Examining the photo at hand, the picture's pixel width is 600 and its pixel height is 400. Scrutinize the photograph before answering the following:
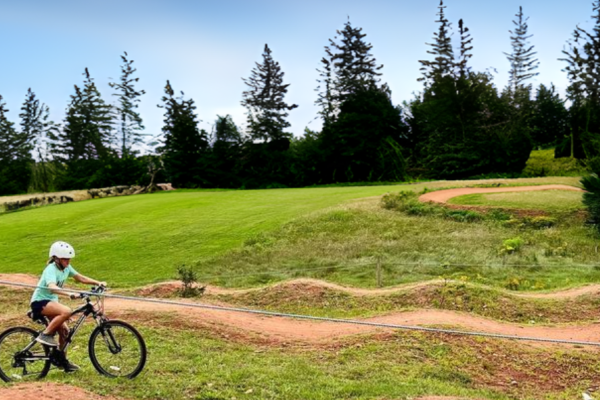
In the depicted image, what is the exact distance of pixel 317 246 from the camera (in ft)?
52.9

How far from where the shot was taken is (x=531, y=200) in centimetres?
1919

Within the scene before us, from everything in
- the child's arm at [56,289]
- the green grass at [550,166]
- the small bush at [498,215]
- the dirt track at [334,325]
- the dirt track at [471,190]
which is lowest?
the dirt track at [334,325]

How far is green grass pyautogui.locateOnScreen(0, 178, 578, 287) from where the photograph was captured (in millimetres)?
16031

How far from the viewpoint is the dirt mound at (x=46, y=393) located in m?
5.32

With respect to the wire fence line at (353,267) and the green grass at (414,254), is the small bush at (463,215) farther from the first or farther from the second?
the wire fence line at (353,267)

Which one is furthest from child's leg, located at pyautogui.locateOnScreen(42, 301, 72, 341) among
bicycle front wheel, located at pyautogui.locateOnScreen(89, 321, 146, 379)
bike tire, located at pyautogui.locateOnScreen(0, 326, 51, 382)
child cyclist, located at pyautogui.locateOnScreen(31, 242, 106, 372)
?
bicycle front wheel, located at pyautogui.locateOnScreen(89, 321, 146, 379)

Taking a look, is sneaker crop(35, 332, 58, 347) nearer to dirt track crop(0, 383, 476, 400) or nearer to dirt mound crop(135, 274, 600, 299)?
dirt track crop(0, 383, 476, 400)

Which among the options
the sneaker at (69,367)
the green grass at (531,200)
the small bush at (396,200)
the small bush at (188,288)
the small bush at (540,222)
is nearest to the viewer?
the sneaker at (69,367)

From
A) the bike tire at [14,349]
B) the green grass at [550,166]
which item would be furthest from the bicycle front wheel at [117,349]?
the green grass at [550,166]

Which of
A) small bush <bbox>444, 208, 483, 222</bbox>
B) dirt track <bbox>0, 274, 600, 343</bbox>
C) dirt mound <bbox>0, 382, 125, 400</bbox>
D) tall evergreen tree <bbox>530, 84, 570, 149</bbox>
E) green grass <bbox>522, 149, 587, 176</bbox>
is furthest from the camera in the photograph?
tall evergreen tree <bbox>530, 84, 570, 149</bbox>

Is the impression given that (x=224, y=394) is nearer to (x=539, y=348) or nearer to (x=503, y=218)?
(x=539, y=348)

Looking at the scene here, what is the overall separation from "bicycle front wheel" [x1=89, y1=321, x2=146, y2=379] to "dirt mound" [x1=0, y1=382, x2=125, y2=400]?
2.07 feet

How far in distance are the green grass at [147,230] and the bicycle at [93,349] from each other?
765 centimetres

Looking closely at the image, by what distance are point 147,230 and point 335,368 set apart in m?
14.0
